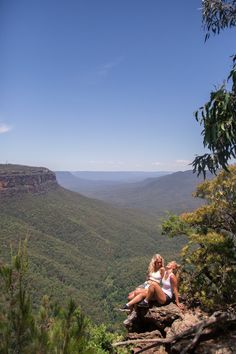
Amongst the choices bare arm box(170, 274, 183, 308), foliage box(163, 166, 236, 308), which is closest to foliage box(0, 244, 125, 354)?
bare arm box(170, 274, 183, 308)

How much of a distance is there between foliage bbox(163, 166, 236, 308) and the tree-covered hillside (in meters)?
47.6

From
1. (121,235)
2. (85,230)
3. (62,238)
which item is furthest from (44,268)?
(121,235)

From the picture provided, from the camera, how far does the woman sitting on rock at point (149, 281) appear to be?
6.42 meters

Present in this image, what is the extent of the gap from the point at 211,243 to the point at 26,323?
13.4 ft

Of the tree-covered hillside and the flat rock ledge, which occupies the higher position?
the flat rock ledge

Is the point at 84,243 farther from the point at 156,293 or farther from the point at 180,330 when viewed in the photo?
the point at 180,330

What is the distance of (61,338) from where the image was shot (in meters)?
3.83

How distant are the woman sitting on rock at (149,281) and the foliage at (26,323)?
244 centimetres

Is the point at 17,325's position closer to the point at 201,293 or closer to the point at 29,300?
the point at 29,300

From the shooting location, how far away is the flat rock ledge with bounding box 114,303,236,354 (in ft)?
15.4

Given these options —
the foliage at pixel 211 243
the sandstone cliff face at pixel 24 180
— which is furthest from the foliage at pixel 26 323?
the sandstone cliff face at pixel 24 180

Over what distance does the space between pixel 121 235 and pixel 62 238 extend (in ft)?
73.1

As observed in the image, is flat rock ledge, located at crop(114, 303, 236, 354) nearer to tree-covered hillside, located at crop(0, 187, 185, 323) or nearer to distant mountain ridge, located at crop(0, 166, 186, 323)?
tree-covered hillside, located at crop(0, 187, 185, 323)

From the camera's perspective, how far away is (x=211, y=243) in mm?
6730
